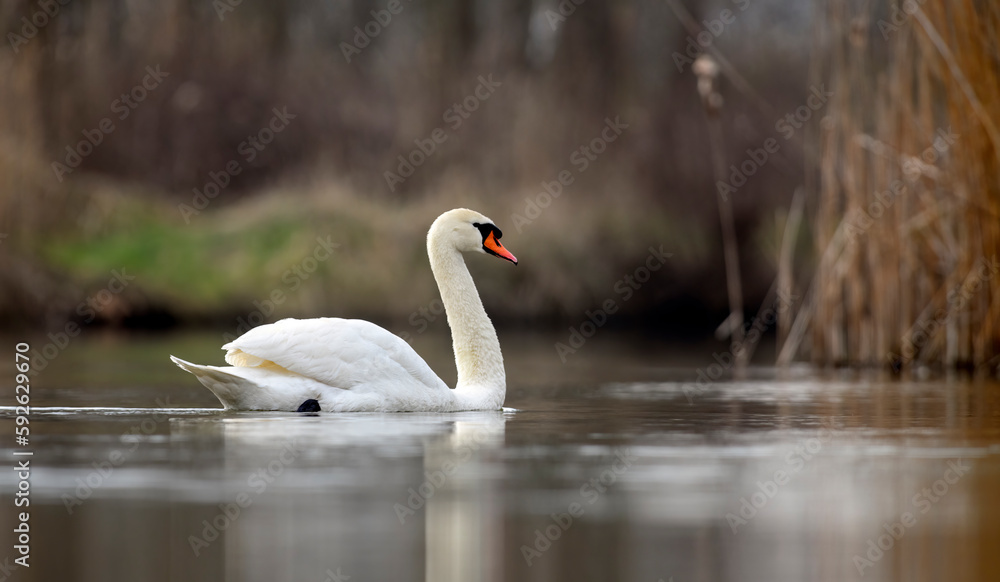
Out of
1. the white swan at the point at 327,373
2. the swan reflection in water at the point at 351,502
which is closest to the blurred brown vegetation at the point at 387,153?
the white swan at the point at 327,373

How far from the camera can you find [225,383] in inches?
332

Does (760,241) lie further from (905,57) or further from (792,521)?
(792,521)

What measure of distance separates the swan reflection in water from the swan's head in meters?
2.07

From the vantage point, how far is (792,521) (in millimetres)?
5254

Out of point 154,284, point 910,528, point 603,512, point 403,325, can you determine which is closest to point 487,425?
point 603,512

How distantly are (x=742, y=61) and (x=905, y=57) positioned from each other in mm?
11379

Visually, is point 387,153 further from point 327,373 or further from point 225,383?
point 225,383

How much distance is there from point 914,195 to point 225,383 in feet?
21.3

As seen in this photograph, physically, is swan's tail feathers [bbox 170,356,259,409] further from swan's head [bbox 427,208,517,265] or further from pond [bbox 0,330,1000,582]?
swan's head [bbox 427,208,517,265]

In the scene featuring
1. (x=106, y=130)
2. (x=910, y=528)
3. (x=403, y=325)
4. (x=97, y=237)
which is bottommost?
(x=910, y=528)

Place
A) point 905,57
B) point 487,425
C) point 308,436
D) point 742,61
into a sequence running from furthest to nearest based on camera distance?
1. point 742,61
2. point 905,57
3. point 487,425
4. point 308,436

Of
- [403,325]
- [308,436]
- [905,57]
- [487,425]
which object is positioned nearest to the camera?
[308,436]

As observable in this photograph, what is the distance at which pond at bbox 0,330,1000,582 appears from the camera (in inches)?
178

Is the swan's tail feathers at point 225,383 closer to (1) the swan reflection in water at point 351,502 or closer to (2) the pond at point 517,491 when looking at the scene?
(2) the pond at point 517,491
